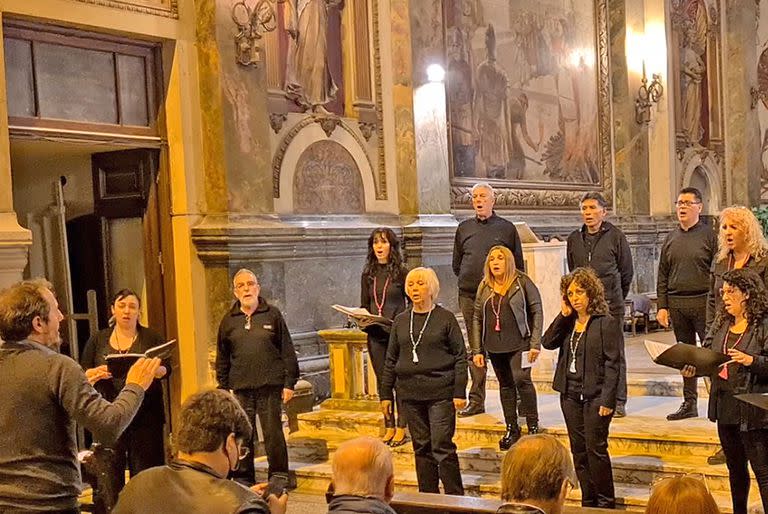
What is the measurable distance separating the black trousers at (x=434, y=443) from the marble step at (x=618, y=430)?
4.00ft

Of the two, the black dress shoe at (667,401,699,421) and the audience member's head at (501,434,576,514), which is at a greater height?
the audience member's head at (501,434,576,514)

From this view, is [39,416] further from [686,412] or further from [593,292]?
[686,412]

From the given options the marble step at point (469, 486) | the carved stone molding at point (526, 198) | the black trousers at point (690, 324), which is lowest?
the marble step at point (469, 486)

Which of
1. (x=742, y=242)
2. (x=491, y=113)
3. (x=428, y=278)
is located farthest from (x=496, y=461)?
(x=491, y=113)

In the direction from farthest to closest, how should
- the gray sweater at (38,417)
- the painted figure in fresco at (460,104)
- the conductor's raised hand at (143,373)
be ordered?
the painted figure in fresco at (460,104), the conductor's raised hand at (143,373), the gray sweater at (38,417)

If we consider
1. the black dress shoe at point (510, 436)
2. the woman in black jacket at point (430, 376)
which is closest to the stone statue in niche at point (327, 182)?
the black dress shoe at point (510, 436)

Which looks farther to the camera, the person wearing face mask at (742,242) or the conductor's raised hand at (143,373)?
the person wearing face mask at (742,242)

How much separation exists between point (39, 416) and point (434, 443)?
2914 mm

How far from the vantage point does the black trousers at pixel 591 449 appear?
226 inches

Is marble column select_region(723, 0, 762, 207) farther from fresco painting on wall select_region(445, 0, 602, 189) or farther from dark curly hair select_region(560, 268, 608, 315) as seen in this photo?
dark curly hair select_region(560, 268, 608, 315)

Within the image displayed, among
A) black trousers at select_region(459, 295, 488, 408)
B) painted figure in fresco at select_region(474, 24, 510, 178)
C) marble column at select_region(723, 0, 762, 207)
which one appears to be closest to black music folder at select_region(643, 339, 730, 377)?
black trousers at select_region(459, 295, 488, 408)

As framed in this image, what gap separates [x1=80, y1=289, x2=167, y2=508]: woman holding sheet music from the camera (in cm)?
610

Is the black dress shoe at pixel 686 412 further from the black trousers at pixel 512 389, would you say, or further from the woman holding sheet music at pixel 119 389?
the woman holding sheet music at pixel 119 389

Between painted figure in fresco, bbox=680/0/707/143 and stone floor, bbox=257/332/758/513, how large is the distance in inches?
302
